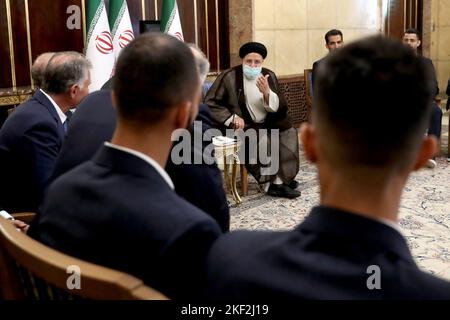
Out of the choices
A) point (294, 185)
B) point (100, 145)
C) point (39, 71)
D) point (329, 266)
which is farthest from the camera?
point (294, 185)

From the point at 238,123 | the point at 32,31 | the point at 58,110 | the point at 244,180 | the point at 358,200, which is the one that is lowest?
the point at 244,180

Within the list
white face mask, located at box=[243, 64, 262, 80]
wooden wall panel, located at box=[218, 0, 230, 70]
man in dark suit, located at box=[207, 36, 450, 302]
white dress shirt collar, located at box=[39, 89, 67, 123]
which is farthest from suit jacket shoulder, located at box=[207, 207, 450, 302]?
wooden wall panel, located at box=[218, 0, 230, 70]

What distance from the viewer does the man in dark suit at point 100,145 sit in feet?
6.29

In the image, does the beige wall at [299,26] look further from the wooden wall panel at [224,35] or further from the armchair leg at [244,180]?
the armchair leg at [244,180]

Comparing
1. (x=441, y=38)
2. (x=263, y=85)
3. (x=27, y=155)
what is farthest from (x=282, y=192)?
(x=441, y=38)

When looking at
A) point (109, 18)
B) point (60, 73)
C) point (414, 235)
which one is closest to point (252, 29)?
point (109, 18)

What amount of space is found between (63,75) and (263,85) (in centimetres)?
254

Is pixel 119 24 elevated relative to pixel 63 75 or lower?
elevated

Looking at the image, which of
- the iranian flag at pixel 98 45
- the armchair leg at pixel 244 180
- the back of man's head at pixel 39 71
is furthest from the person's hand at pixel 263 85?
the back of man's head at pixel 39 71

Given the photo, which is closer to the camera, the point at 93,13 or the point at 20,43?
the point at 93,13

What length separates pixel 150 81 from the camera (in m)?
1.32

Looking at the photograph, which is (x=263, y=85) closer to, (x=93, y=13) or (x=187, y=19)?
(x=93, y=13)

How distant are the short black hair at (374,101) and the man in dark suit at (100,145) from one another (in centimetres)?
112

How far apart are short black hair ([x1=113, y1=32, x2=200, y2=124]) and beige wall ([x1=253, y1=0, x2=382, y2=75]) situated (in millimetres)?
6014
